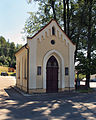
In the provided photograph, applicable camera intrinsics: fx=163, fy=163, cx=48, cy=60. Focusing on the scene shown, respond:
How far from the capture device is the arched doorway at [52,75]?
1637 centimetres

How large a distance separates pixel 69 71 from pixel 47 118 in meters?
9.98

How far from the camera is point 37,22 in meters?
27.0

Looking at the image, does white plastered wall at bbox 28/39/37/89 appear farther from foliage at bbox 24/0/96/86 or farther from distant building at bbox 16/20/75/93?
foliage at bbox 24/0/96/86

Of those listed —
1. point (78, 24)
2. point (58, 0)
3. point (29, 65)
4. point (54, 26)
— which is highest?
point (58, 0)

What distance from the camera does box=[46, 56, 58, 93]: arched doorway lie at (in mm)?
16372

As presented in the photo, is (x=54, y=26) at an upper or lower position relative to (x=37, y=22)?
lower

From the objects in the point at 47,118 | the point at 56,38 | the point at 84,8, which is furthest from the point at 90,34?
the point at 47,118

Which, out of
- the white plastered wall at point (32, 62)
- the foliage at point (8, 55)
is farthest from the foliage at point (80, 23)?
the foliage at point (8, 55)

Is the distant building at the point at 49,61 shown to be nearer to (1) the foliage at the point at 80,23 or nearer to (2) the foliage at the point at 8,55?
(1) the foliage at the point at 80,23

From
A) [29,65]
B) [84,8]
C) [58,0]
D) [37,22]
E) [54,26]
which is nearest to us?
[29,65]

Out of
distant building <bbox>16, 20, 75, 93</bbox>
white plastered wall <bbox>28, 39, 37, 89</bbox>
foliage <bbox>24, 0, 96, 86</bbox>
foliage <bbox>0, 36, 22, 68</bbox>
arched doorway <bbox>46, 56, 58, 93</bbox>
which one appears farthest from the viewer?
foliage <bbox>0, 36, 22, 68</bbox>

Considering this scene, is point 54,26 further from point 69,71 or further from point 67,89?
point 67,89

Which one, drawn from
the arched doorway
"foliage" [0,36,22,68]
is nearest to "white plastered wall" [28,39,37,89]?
the arched doorway

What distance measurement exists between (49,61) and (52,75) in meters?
1.47
